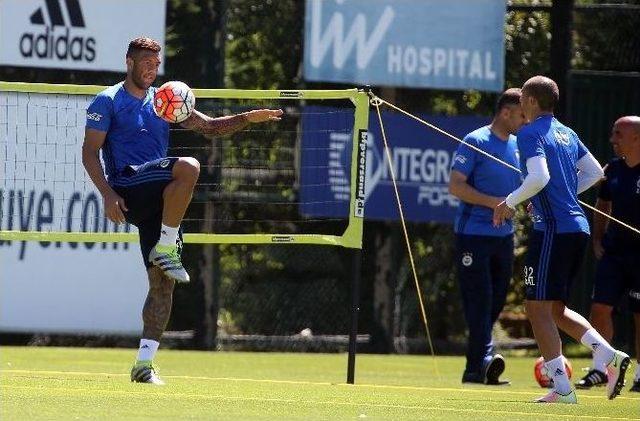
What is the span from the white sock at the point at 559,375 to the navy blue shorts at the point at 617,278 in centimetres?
293

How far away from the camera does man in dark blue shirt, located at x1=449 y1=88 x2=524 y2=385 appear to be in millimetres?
11742

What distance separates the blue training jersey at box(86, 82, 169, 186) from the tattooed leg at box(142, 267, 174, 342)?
650 mm

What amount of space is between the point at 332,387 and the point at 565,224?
1.94 meters

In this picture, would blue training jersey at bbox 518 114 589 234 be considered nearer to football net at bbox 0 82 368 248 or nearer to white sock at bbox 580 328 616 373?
white sock at bbox 580 328 616 373

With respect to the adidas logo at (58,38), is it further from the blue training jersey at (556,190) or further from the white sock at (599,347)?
the white sock at (599,347)

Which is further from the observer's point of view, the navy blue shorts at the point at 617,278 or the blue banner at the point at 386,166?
the blue banner at the point at 386,166

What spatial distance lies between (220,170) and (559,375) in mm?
5964

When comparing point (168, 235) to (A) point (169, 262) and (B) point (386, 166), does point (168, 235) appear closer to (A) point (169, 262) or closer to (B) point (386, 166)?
(A) point (169, 262)

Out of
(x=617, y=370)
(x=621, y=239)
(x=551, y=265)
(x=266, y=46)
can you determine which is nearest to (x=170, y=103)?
(x=551, y=265)

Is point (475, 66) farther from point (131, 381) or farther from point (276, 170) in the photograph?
point (131, 381)

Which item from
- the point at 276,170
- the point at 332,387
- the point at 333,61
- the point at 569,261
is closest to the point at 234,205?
the point at 276,170

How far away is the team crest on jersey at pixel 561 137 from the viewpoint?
9.46 meters

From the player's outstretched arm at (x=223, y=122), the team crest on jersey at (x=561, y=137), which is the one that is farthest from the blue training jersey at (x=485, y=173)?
the team crest on jersey at (x=561, y=137)

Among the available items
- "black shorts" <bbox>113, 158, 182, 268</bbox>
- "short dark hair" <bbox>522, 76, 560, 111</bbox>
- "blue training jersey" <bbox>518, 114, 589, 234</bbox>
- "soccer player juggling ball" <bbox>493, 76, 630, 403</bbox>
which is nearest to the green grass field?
"soccer player juggling ball" <bbox>493, 76, 630, 403</bbox>
